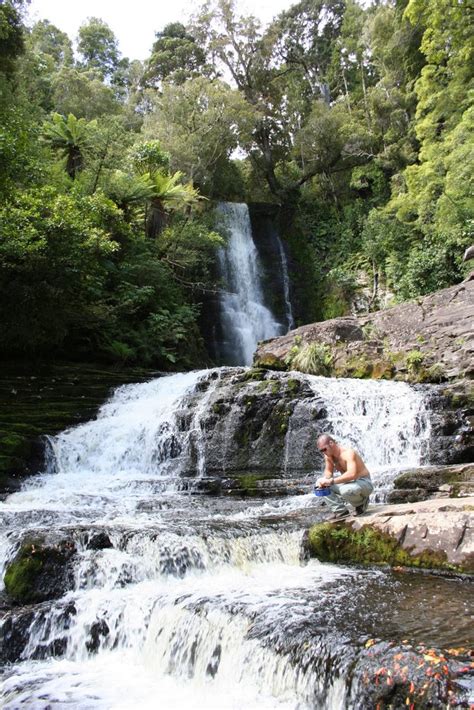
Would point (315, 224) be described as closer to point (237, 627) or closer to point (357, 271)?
point (357, 271)

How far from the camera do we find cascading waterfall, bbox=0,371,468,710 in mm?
3676

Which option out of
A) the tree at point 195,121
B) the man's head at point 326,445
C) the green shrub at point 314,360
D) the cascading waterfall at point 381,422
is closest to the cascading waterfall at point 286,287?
the tree at point 195,121

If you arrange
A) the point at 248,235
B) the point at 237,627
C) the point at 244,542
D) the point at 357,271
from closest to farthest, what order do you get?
the point at 237,627
the point at 244,542
the point at 357,271
the point at 248,235

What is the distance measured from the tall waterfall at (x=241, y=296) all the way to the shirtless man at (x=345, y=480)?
612 inches

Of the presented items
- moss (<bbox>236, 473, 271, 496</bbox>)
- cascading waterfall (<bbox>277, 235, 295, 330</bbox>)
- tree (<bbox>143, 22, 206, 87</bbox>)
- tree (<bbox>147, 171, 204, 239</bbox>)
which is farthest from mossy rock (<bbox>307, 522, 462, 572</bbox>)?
tree (<bbox>143, 22, 206, 87</bbox>)

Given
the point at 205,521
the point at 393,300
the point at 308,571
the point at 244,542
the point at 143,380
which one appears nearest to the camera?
the point at 308,571

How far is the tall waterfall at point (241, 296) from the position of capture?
21.9 metres

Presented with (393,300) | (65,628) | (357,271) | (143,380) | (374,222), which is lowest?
(65,628)

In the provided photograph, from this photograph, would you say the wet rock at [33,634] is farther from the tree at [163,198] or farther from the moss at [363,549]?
the tree at [163,198]

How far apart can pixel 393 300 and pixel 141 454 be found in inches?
513

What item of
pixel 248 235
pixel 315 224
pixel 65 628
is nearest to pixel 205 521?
pixel 65 628

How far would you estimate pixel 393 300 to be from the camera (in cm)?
2070

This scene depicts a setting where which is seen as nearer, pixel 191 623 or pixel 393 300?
pixel 191 623

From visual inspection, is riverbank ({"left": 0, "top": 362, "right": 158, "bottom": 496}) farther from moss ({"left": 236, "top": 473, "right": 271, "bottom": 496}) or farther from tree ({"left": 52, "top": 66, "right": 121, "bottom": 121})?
tree ({"left": 52, "top": 66, "right": 121, "bottom": 121})
